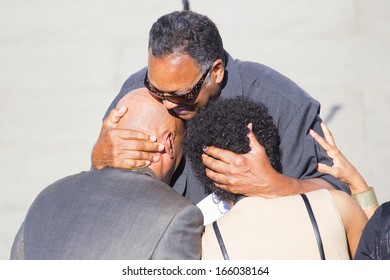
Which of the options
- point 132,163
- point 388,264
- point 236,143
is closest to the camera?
point 388,264

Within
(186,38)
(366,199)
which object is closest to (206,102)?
(186,38)

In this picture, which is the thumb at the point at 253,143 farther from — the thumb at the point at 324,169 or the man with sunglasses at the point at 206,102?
the thumb at the point at 324,169

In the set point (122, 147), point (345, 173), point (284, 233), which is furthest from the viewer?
point (345, 173)

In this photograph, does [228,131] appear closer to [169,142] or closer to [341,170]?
[169,142]

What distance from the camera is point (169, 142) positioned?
3.21 metres

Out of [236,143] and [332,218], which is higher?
[236,143]

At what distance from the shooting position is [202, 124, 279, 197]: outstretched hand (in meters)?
2.92

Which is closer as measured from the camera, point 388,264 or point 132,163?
point 388,264

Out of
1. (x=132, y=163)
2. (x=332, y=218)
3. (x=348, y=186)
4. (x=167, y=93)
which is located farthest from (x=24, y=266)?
(x=348, y=186)

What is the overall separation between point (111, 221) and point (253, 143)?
60 cm

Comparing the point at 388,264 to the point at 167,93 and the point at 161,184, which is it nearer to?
the point at 161,184

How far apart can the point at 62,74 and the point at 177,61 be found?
11.1ft

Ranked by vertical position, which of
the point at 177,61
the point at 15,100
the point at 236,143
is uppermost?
the point at 177,61

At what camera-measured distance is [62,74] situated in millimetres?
6480
